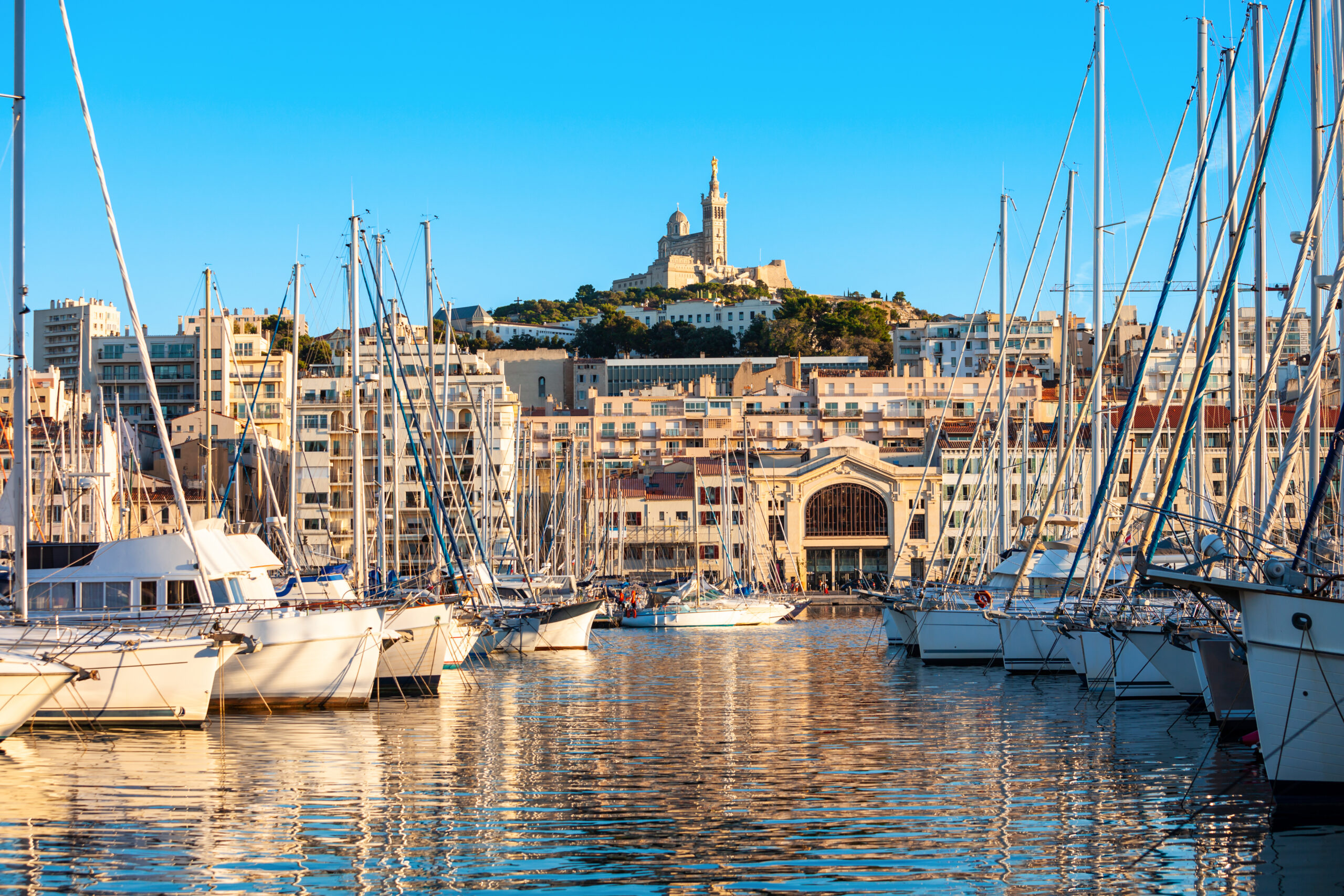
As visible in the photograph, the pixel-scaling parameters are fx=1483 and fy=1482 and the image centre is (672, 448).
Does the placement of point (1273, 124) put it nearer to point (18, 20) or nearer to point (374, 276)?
point (18, 20)

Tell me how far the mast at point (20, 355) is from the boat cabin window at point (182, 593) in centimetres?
522

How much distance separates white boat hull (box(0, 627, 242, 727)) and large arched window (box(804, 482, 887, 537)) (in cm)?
8807

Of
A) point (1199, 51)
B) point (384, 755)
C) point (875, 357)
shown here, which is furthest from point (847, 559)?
point (384, 755)

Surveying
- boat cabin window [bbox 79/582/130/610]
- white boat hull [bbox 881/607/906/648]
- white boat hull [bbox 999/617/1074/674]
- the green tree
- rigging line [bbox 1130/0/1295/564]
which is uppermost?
the green tree

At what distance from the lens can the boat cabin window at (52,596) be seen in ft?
95.5

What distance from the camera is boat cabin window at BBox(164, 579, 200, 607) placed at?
29.2 m

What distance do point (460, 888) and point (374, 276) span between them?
30.8 metres

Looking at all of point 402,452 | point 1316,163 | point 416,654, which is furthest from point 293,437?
point 402,452

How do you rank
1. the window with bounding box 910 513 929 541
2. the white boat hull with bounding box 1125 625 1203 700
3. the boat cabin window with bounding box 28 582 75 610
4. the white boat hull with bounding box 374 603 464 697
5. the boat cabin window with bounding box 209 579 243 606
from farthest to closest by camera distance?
the window with bounding box 910 513 929 541
the white boat hull with bounding box 374 603 464 697
the boat cabin window with bounding box 209 579 243 606
the boat cabin window with bounding box 28 582 75 610
the white boat hull with bounding box 1125 625 1203 700

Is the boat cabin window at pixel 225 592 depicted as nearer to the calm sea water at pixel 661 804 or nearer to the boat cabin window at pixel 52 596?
the calm sea water at pixel 661 804

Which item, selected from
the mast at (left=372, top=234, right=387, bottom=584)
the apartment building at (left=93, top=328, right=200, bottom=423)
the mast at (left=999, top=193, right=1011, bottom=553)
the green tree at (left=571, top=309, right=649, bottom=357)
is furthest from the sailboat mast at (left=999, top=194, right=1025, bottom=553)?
the green tree at (left=571, top=309, right=649, bottom=357)

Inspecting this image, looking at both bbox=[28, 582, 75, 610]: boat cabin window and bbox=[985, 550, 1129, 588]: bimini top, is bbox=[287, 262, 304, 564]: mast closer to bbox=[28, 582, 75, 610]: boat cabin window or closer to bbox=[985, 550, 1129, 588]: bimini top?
bbox=[28, 582, 75, 610]: boat cabin window

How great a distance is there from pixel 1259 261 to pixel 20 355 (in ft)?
71.9

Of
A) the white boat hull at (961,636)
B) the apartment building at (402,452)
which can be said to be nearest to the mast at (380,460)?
the white boat hull at (961,636)
